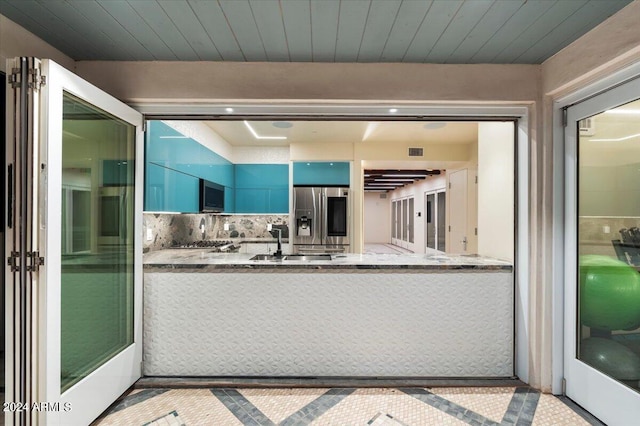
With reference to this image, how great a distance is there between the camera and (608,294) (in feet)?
6.21

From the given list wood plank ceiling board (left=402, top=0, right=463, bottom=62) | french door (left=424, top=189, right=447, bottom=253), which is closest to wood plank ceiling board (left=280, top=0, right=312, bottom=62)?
wood plank ceiling board (left=402, top=0, right=463, bottom=62)

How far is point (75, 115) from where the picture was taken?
5.56 feet

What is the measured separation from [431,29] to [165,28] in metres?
1.53

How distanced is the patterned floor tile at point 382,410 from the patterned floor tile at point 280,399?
18 cm

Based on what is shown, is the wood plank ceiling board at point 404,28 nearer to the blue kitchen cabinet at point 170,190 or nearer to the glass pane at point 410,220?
the blue kitchen cabinet at point 170,190

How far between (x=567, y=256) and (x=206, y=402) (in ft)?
8.52

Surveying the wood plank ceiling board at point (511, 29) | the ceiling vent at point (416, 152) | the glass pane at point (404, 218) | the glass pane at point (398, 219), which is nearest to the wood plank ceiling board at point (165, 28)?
the wood plank ceiling board at point (511, 29)

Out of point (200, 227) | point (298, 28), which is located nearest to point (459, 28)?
point (298, 28)

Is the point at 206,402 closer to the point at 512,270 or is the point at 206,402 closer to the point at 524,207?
the point at 512,270

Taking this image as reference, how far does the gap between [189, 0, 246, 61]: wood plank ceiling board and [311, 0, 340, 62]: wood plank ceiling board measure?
49cm

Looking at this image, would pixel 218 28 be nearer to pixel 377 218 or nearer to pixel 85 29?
pixel 85 29

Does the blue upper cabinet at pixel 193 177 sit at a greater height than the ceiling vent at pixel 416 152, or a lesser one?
lesser

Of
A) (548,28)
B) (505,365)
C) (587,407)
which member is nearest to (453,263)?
(505,365)

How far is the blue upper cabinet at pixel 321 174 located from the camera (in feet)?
16.4
